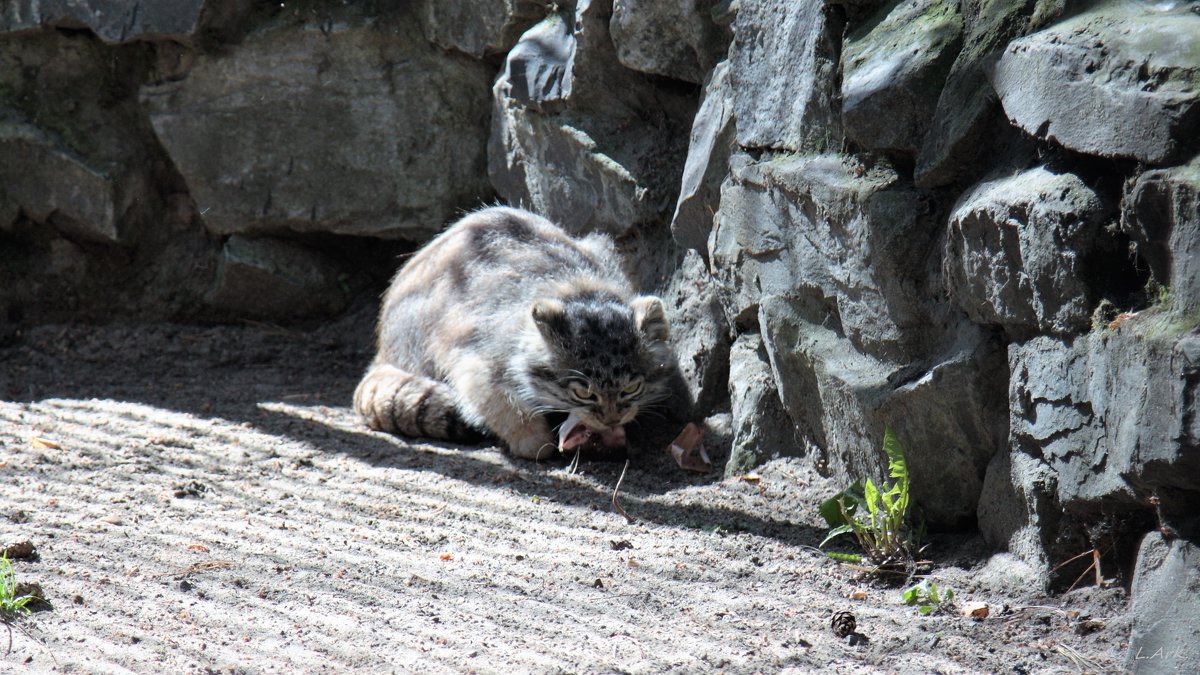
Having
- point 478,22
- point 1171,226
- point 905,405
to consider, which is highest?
point 478,22

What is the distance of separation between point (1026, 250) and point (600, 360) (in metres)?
2.91

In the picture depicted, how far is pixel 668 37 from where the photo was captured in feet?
19.6

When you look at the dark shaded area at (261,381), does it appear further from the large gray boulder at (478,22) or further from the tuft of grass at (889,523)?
the large gray boulder at (478,22)

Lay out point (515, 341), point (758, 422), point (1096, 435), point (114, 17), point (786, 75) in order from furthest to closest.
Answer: point (114, 17) → point (515, 341) → point (758, 422) → point (786, 75) → point (1096, 435)

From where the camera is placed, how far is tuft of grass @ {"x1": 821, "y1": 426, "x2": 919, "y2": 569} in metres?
4.21

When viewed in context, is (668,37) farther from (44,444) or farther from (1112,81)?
(44,444)

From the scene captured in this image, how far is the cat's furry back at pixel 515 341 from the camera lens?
6.15 metres

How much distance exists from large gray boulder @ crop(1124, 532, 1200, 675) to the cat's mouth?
302 cm

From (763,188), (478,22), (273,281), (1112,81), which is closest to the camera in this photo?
(1112,81)

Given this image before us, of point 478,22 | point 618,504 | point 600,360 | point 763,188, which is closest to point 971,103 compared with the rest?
point 763,188

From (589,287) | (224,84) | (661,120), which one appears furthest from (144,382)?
(661,120)

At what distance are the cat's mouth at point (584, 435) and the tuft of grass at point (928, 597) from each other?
2.27 m

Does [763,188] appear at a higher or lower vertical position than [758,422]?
higher

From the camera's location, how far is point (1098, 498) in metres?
3.49
